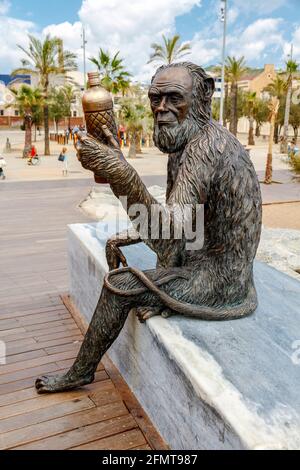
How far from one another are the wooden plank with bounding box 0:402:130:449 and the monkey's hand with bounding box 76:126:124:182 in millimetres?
1331

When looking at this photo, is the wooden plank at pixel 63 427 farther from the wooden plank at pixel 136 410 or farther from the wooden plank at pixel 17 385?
the wooden plank at pixel 17 385

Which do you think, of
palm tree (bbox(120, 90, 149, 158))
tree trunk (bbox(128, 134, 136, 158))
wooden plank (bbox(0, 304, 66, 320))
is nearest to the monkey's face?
wooden plank (bbox(0, 304, 66, 320))

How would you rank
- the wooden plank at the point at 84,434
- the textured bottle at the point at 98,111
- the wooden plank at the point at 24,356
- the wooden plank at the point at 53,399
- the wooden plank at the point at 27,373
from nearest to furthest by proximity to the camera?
the textured bottle at the point at 98,111
the wooden plank at the point at 84,434
the wooden plank at the point at 53,399
the wooden plank at the point at 27,373
the wooden plank at the point at 24,356

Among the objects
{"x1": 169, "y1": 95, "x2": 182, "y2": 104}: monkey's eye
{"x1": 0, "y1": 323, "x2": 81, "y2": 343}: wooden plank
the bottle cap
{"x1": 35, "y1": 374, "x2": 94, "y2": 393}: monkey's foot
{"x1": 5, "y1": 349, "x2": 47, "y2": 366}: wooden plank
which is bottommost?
{"x1": 0, "y1": 323, "x2": 81, "y2": 343}: wooden plank

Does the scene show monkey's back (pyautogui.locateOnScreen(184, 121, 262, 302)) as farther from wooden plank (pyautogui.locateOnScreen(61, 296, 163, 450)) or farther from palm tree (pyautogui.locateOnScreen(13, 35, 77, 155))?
palm tree (pyautogui.locateOnScreen(13, 35, 77, 155))

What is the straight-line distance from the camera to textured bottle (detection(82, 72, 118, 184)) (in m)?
1.88

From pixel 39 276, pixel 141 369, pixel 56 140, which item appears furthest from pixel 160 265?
pixel 56 140

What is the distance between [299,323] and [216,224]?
0.71 m

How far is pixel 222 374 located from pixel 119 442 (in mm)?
738

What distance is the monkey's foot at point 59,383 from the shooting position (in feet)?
8.39

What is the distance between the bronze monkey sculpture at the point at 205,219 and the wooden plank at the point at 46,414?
0.78ft

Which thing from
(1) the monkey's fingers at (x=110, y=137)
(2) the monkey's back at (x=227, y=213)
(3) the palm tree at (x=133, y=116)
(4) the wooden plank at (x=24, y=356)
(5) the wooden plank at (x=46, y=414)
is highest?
(3) the palm tree at (x=133, y=116)

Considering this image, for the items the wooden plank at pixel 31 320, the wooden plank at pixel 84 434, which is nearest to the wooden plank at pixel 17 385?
the wooden plank at pixel 84 434
